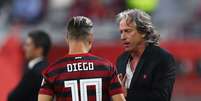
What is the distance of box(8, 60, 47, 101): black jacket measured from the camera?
27.9 ft

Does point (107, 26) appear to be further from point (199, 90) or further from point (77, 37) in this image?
point (77, 37)

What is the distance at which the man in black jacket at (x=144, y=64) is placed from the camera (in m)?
6.89

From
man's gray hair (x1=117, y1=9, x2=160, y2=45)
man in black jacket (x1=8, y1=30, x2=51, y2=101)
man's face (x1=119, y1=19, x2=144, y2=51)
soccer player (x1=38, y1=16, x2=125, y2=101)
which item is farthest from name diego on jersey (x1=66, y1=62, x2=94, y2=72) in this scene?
man in black jacket (x1=8, y1=30, x2=51, y2=101)

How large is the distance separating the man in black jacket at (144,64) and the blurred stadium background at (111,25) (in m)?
7.70

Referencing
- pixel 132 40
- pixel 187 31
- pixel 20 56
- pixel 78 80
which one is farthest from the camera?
pixel 187 31

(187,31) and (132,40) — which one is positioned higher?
(132,40)

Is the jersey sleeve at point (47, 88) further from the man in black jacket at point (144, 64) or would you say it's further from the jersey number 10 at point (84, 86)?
the man in black jacket at point (144, 64)

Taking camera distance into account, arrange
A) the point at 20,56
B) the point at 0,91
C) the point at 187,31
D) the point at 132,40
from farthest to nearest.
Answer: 1. the point at 187,31
2. the point at 20,56
3. the point at 0,91
4. the point at 132,40

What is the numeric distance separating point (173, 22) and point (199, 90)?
2.81 meters

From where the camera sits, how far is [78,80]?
6.42 m

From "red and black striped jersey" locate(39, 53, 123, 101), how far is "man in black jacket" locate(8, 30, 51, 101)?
2040 millimetres

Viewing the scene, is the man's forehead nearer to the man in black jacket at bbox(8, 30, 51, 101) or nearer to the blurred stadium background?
the man in black jacket at bbox(8, 30, 51, 101)

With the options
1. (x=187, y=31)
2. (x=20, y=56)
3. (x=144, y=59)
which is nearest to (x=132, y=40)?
A: (x=144, y=59)

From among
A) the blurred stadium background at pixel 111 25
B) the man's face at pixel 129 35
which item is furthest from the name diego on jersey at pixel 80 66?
the blurred stadium background at pixel 111 25
